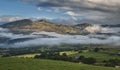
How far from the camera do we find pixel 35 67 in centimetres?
6944

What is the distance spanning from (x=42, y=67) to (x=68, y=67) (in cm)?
651

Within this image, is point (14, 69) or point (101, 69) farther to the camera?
point (101, 69)

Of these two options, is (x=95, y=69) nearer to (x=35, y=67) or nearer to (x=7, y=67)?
(x=35, y=67)

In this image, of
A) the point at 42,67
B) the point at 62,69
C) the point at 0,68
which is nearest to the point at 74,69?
the point at 62,69

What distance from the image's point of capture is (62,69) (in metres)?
68.4

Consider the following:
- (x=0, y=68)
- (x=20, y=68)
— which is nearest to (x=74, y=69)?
(x=20, y=68)

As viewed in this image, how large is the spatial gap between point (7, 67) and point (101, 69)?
22.5 meters

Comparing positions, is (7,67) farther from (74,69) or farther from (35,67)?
(74,69)

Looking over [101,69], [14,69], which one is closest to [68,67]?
[101,69]

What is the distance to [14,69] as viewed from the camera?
66.1 meters

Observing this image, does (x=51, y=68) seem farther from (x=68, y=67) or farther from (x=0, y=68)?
(x=0, y=68)

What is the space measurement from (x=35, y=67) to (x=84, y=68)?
11852 mm

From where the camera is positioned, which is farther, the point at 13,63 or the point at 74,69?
the point at 13,63

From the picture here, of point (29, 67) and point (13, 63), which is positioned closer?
point (29, 67)
